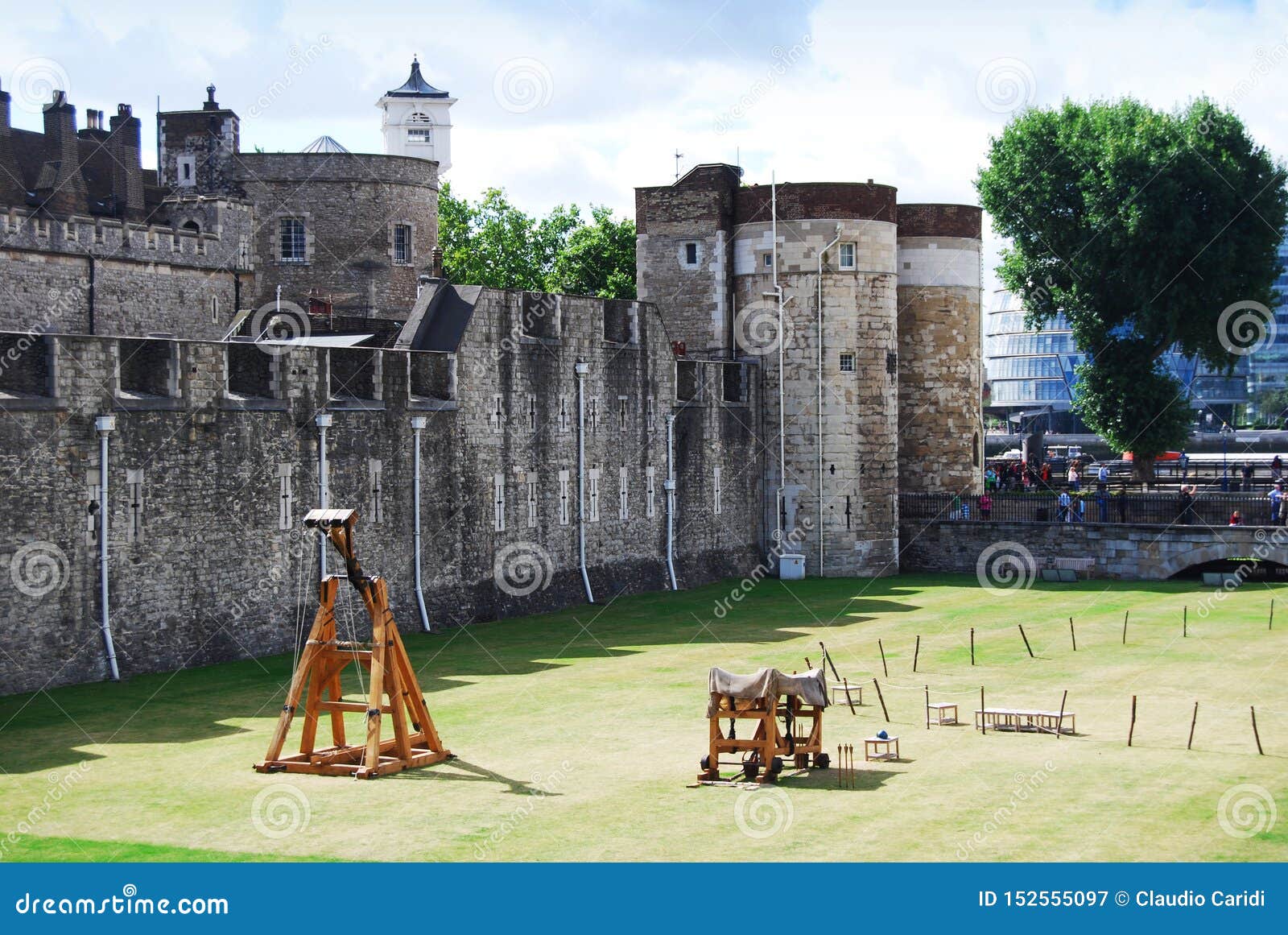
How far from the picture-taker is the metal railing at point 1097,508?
4462cm

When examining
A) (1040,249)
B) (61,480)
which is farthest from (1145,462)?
(61,480)

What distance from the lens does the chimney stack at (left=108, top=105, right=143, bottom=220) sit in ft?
182

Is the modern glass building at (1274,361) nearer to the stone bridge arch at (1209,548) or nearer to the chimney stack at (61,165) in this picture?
the stone bridge arch at (1209,548)

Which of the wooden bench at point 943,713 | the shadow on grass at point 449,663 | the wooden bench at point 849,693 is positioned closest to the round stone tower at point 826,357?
the shadow on grass at point 449,663

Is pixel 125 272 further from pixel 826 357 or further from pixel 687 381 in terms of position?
pixel 826 357

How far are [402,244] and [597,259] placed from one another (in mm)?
15422

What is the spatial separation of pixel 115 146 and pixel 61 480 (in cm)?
3313

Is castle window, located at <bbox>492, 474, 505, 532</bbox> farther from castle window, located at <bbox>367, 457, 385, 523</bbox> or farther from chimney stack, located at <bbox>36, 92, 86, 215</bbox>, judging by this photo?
chimney stack, located at <bbox>36, 92, 86, 215</bbox>

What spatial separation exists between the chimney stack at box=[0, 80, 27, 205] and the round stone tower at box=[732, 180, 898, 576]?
74.1 feet

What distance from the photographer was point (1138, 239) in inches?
2029

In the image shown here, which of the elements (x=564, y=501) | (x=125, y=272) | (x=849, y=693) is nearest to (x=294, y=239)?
(x=125, y=272)

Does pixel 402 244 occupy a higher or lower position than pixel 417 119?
lower

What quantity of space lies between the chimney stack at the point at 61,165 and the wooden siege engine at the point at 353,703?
34.1m

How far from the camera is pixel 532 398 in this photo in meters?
38.9
